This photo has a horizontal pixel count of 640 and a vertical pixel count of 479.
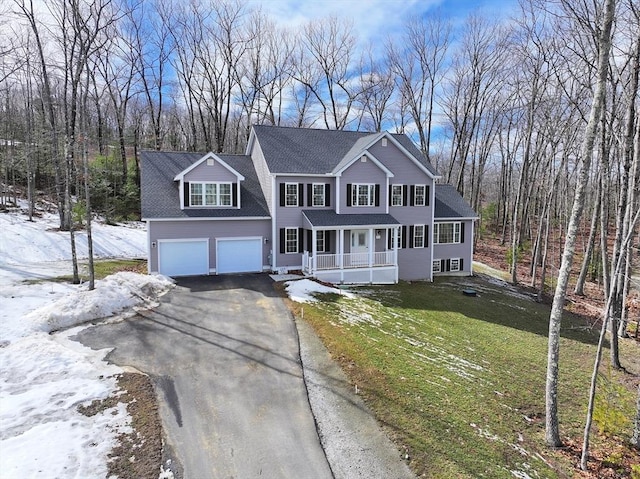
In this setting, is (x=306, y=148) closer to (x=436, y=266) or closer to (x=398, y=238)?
(x=398, y=238)

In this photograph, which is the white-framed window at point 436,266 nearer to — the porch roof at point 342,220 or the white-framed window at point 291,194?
the porch roof at point 342,220

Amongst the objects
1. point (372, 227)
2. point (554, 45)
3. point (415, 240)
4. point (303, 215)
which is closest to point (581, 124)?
point (554, 45)

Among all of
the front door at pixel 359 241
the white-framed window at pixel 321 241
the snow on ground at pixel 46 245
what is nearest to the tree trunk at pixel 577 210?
the front door at pixel 359 241

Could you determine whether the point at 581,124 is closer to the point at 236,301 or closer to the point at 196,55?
the point at 236,301

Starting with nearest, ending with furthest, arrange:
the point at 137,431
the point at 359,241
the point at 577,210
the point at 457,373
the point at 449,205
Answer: the point at 137,431, the point at 577,210, the point at 457,373, the point at 359,241, the point at 449,205

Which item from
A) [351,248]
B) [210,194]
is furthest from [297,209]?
[210,194]

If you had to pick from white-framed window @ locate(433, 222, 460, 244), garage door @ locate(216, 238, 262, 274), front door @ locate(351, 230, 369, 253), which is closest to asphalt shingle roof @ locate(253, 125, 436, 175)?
white-framed window @ locate(433, 222, 460, 244)
